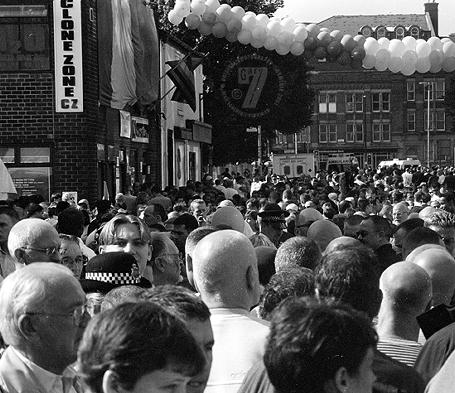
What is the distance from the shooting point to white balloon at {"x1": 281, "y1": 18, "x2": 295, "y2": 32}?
18.2 m

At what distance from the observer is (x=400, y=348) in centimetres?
512

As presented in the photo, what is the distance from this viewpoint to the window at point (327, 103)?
114 meters

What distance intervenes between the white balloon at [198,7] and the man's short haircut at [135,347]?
14.4 m

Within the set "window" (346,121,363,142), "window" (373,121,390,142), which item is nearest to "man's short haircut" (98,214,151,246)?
"window" (346,121,363,142)

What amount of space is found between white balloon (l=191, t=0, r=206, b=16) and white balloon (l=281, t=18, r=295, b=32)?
1471mm

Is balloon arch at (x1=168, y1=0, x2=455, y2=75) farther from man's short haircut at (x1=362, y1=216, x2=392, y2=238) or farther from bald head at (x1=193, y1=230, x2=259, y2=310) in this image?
bald head at (x1=193, y1=230, x2=259, y2=310)

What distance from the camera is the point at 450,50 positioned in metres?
18.1

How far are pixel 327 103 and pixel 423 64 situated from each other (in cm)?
9673

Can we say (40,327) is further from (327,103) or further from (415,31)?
(327,103)

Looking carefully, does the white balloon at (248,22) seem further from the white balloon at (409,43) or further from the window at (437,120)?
the window at (437,120)

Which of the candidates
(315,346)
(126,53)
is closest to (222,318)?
(315,346)

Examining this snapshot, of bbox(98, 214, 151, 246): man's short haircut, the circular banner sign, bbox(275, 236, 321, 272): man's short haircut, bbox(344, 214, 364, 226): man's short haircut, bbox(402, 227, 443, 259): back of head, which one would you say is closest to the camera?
bbox(275, 236, 321, 272): man's short haircut

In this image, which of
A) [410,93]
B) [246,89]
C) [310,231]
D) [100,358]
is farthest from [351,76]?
[100,358]

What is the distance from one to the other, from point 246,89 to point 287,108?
3677 cm
